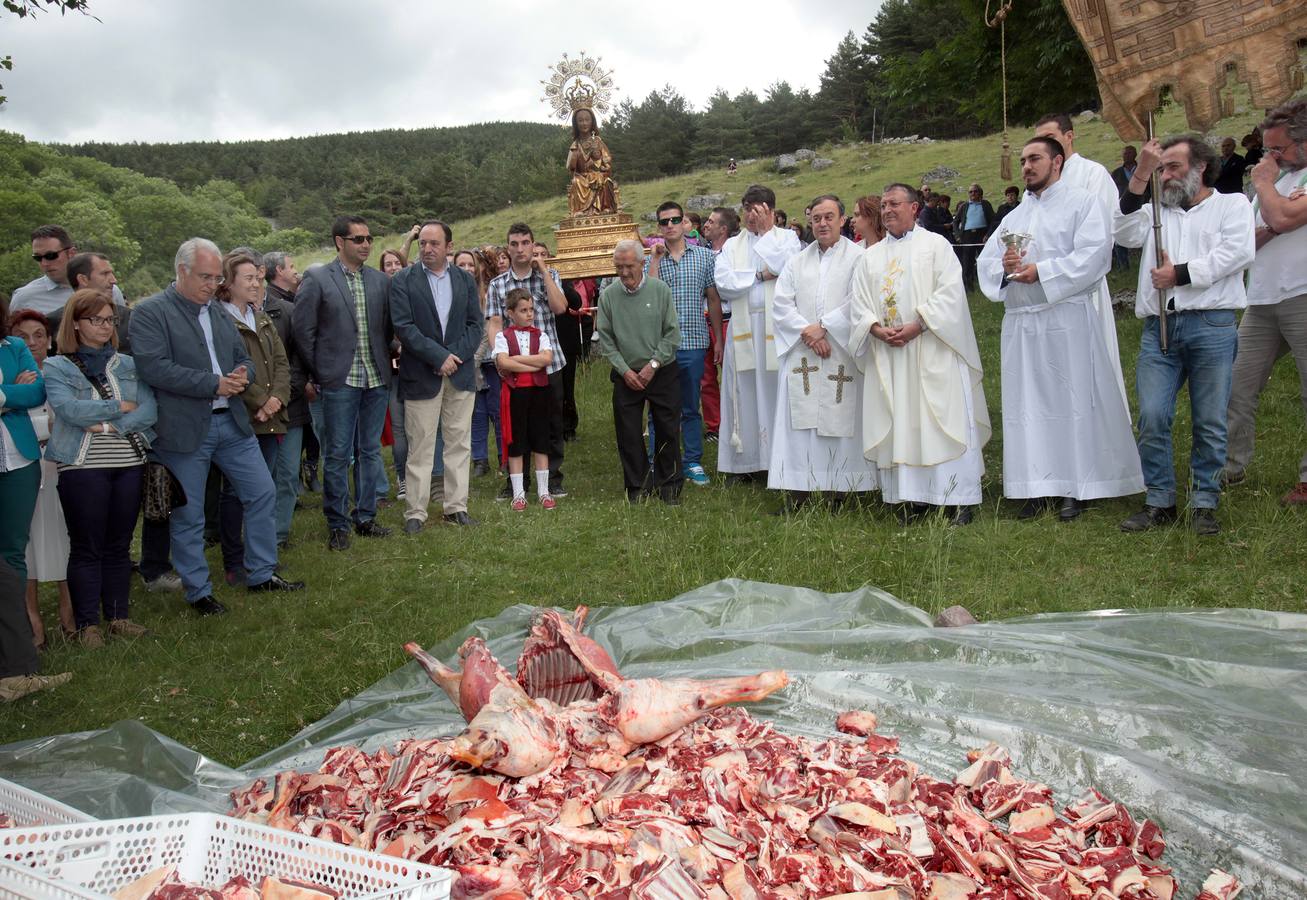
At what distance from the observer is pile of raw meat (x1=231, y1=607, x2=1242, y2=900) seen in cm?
285

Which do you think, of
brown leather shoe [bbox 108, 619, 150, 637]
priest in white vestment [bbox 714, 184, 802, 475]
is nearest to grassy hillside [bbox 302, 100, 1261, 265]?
priest in white vestment [bbox 714, 184, 802, 475]

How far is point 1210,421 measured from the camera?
6.39 meters

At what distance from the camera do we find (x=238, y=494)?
6.80 metres

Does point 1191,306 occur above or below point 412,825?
above

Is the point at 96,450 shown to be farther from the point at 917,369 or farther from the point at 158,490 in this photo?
the point at 917,369

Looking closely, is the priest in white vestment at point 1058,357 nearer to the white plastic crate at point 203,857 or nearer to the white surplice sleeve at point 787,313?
the white surplice sleeve at point 787,313

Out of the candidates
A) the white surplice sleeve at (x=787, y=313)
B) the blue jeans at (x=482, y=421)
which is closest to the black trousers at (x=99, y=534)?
the blue jeans at (x=482, y=421)

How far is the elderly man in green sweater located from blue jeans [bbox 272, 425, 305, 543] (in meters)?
2.64

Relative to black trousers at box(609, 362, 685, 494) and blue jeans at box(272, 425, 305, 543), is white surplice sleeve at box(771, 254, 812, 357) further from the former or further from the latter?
blue jeans at box(272, 425, 305, 543)

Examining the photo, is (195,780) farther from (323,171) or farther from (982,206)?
(323,171)

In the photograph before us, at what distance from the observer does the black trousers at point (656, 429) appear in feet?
28.5

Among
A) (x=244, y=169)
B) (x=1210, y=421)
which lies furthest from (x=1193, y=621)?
(x=244, y=169)

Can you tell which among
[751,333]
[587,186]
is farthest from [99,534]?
[587,186]

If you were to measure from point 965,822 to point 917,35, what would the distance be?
5459 cm
